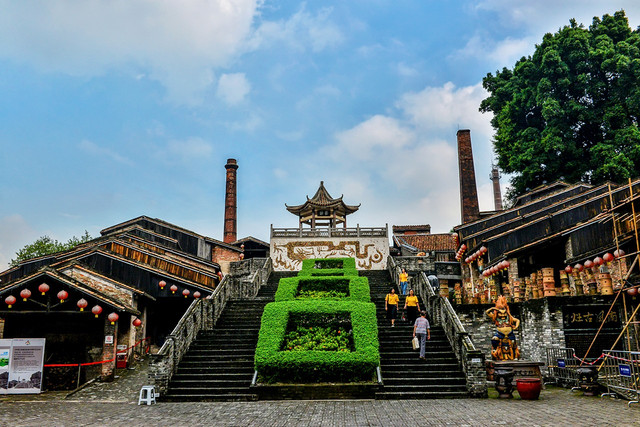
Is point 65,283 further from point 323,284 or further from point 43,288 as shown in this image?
point 323,284

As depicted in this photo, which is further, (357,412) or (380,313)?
(380,313)

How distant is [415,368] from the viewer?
14.0 m

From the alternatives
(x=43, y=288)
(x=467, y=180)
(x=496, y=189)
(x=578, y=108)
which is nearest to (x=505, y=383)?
(x=43, y=288)

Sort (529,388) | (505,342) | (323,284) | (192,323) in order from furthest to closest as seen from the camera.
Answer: (323,284)
(192,323)
(505,342)
(529,388)

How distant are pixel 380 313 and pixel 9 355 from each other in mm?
12073

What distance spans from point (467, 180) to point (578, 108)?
34.1 feet

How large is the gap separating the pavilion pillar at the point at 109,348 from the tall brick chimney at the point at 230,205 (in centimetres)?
2495

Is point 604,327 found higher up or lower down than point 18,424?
higher up

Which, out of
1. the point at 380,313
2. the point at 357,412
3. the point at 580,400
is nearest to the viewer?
the point at 357,412

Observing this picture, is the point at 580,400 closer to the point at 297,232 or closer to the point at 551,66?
the point at 297,232

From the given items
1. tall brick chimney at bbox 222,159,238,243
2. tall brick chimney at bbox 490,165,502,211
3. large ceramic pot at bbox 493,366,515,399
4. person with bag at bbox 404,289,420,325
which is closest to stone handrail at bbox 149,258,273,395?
person with bag at bbox 404,289,420,325

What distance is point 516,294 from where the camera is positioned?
18.9 meters

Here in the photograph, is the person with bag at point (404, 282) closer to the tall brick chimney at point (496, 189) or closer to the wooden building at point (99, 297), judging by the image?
the wooden building at point (99, 297)

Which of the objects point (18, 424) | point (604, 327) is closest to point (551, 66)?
point (604, 327)
